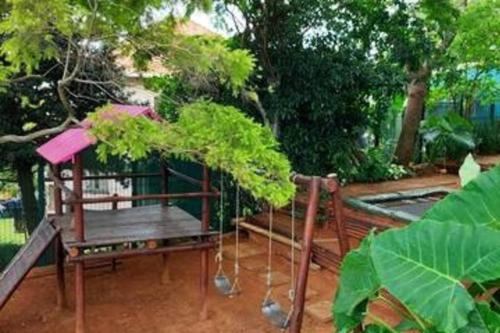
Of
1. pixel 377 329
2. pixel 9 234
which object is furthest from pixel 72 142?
pixel 377 329

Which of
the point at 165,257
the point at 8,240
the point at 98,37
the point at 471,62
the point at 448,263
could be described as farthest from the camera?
the point at 471,62

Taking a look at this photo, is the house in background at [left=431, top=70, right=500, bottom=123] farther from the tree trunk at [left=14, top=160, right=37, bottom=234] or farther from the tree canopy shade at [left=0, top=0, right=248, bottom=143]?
the tree canopy shade at [left=0, top=0, right=248, bottom=143]

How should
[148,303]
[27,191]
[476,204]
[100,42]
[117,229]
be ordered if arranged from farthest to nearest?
1. [27,191]
2. [148,303]
3. [117,229]
4. [100,42]
5. [476,204]

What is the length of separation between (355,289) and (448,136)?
828 centimetres

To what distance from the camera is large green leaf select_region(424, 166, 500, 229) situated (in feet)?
9.41

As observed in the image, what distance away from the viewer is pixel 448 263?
8.22 ft

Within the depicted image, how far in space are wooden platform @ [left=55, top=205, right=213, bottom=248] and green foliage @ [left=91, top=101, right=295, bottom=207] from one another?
3.57 feet

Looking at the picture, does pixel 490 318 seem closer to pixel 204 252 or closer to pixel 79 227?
pixel 204 252

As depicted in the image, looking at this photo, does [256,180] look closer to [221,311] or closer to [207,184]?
[207,184]

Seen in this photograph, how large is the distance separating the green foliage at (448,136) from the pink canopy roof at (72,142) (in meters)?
7.32

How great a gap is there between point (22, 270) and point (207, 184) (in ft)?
5.87

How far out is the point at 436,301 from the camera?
2.41 m

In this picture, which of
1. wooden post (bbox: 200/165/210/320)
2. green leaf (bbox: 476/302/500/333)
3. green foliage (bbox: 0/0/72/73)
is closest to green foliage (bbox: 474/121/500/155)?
wooden post (bbox: 200/165/210/320)

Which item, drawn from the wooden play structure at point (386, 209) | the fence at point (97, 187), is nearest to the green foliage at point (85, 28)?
the fence at point (97, 187)
